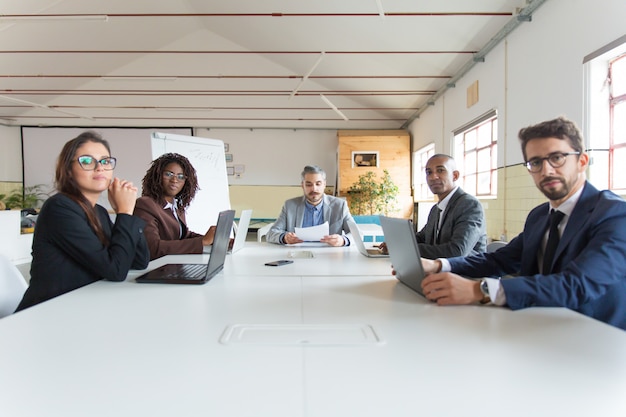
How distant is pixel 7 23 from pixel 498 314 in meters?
6.85

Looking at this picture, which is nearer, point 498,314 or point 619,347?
point 619,347

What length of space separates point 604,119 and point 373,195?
576 cm

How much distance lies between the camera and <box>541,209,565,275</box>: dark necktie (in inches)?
53.2

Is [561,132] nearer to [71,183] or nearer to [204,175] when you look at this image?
[71,183]

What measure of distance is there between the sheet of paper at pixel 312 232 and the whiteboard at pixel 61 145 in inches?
319

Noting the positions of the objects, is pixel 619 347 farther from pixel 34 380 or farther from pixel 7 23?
pixel 7 23

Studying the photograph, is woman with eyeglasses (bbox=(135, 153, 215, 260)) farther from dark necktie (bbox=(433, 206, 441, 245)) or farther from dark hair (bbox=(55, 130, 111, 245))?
dark necktie (bbox=(433, 206, 441, 245))

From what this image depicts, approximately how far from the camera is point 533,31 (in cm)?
385

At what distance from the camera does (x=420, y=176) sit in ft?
28.9

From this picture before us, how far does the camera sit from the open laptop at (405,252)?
1.24 meters

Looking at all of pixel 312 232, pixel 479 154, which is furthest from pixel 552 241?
pixel 479 154

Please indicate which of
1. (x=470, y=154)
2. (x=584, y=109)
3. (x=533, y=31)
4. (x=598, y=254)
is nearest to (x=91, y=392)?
(x=598, y=254)

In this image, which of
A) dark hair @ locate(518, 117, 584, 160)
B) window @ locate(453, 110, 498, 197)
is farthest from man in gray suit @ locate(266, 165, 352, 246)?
window @ locate(453, 110, 498, 197)

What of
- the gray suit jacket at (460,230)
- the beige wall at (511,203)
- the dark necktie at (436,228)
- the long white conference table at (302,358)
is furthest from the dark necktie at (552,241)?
the beige wall at (511,203)
